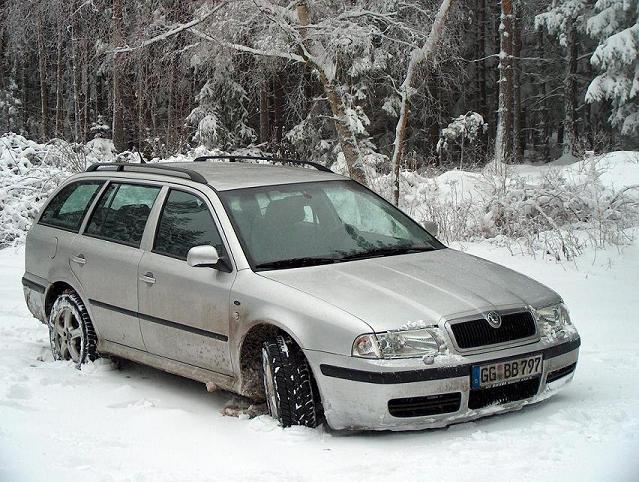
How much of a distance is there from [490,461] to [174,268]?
252 centimetres

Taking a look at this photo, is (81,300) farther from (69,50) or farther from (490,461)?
(69,50)

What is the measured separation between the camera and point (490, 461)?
478 cm

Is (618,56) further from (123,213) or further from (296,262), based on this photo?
(296,262)

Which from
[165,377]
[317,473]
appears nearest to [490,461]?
[317,473]

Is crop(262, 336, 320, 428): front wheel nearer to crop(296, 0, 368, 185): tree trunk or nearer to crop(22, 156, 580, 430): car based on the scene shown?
crop(22, 156, 580, 430): car

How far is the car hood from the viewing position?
17.2 ft

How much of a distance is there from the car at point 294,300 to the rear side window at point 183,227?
0.4 inches

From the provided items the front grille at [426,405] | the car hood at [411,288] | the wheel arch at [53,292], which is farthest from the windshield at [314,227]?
the wheel arch at [53,292]

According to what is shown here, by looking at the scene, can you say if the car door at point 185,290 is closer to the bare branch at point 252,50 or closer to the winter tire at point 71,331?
the winter tire at point 71,331

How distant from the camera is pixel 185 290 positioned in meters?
6.12

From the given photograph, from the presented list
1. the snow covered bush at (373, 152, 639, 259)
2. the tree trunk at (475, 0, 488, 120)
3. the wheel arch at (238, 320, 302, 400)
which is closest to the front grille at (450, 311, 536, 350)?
the wheel arch at (238, 320, 302, 400)

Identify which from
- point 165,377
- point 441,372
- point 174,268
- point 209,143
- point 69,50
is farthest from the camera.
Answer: point 69,50

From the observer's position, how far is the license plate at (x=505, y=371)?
5195 mm

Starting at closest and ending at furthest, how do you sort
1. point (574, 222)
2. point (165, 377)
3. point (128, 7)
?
1. point (165, 377)
2. point (574, 222)
3. point (128, 7)
